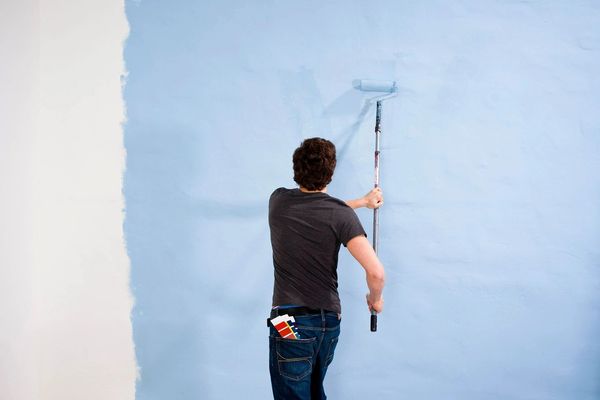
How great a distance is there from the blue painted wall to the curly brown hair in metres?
0.32

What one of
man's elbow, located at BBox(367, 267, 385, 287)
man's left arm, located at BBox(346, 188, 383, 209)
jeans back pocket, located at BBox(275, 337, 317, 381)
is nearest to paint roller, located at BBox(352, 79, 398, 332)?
man's left arm, located at BBox(346, 188, 383, 209)

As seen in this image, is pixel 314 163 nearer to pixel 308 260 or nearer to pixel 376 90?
pixel 308 260

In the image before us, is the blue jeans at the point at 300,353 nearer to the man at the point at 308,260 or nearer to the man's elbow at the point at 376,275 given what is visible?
the man at the point at 308,260

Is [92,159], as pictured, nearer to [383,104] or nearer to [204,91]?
[204,91]

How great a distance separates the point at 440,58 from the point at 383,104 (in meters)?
0.24

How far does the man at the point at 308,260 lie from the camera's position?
4.34ft

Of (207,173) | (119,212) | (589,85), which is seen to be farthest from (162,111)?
(589,85)

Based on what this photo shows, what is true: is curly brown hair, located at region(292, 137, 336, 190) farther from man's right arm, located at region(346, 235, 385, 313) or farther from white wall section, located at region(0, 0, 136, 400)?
white wall section, located at region(0, 0, 136, 400)

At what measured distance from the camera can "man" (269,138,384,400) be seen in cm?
132

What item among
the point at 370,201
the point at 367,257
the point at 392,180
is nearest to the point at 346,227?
the point at 367,257

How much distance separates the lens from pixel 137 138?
1627 millimetres

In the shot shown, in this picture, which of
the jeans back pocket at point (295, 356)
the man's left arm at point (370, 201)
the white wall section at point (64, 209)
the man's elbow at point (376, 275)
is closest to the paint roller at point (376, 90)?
the man's left arm at point (370, 201)

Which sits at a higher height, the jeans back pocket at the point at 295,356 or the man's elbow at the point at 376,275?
the man's elbow at the point at 376,275

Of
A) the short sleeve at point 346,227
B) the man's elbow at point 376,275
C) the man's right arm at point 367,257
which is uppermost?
the short sleeve at point 346,227
